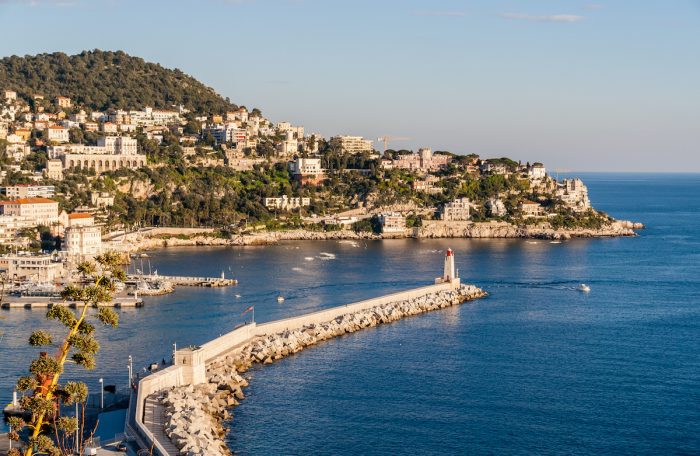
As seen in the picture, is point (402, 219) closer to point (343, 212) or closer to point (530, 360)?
point (343, 212)

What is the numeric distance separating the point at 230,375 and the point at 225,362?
1.29m

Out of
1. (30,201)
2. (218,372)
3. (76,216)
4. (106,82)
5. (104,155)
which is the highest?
(106,82)

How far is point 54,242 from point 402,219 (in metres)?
24.5

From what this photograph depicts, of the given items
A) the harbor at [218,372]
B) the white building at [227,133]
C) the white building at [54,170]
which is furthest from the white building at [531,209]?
the harbor at [218,372]

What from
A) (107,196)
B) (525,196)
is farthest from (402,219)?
(107,196)

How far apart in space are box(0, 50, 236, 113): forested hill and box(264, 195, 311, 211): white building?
967 inches

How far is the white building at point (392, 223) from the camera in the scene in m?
64.2

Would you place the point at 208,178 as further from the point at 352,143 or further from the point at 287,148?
the point at 352,143

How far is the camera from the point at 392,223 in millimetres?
64375

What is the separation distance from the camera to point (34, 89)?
86625 mm

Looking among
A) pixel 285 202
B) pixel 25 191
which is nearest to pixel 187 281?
pixel 25 191

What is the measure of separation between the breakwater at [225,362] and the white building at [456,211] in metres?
31.4

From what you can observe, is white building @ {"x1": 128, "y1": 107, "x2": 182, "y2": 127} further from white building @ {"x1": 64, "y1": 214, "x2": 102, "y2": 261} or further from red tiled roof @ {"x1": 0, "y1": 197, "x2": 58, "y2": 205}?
white building @ {"x1": 64, "y1": 214, "x2": 102, "y2": 261}

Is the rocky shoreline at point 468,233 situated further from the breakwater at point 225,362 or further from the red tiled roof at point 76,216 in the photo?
the breakwater at point 225,362
